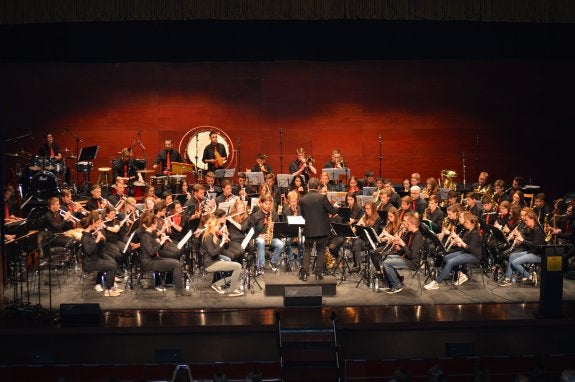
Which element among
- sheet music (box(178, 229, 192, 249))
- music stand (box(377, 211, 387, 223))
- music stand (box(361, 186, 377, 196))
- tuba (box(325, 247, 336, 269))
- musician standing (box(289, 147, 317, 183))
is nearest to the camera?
sheet music (box(178, 229, 192, 249))

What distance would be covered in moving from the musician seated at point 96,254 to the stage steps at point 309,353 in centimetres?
301

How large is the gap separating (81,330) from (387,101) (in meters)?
11.3

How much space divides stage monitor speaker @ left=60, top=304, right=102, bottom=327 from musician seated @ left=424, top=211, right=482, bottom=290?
5.15 metres

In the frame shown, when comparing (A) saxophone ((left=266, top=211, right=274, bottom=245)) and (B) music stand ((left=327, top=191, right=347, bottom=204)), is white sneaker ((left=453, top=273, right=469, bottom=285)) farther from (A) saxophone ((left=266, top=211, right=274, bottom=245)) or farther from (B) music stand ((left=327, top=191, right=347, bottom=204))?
(A) saxophone ((left=266, top=211, right=274, bottom=245))

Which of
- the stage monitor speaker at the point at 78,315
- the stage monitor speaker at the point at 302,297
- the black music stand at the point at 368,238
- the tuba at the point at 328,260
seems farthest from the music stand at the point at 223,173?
the stage monitor speaker at the point at 78,315

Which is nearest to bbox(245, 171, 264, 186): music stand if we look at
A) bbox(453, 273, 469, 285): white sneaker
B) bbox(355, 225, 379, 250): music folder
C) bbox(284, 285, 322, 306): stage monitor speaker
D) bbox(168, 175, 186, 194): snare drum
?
bbox(168, 175, 186, 194): snare drum

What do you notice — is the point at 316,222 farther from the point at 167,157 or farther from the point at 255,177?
the point at 167,157

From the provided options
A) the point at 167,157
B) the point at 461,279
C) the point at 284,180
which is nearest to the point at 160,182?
the point at 167,157

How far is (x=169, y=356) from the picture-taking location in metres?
11.0

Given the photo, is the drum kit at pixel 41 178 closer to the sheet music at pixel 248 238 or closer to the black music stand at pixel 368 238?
the sheet music at pixel 248 238

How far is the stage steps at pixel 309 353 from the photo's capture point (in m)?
10.9

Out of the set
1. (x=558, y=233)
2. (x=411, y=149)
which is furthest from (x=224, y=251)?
(x=411, y=149)

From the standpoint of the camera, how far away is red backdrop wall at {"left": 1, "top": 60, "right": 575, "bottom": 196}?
1989 cm

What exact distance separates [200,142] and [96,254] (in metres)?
7.74
